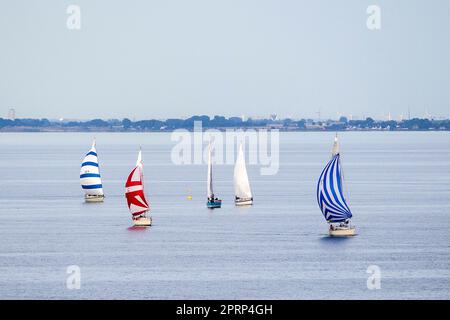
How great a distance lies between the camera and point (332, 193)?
81062 mm

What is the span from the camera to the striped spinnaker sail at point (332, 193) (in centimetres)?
8069

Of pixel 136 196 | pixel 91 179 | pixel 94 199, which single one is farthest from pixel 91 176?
pixel 136 196

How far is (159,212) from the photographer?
10594 cm

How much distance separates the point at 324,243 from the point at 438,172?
382 feet

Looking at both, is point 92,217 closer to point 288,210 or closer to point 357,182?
point 288,210

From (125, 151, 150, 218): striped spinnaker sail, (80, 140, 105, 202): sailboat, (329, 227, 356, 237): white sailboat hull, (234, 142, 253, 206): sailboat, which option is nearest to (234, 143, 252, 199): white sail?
(234, 142, 253, 206): sailboat

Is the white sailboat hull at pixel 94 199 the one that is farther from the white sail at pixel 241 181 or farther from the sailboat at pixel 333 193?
the sailboat at pixel 333 193

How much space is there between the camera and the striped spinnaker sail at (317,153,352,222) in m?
80.7

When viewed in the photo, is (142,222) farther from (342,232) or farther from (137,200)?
(342,232)

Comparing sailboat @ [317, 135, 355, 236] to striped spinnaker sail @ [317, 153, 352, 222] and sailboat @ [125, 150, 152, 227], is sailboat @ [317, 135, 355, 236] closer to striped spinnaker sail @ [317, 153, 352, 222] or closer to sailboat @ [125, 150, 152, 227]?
striped spinnaker sail @ [317, 153, 352, 222]

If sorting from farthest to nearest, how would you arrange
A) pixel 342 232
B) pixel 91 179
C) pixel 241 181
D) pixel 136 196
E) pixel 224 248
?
pixel 91 179
pixel 241 181
pixel 136 196
pixel 342 232
pixel 224 248

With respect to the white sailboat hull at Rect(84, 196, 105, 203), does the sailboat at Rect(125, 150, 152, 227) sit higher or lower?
higher

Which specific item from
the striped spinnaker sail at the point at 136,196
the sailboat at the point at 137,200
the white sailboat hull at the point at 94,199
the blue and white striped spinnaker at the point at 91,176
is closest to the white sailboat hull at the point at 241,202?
the white sailboat hull at the point at 94,199
